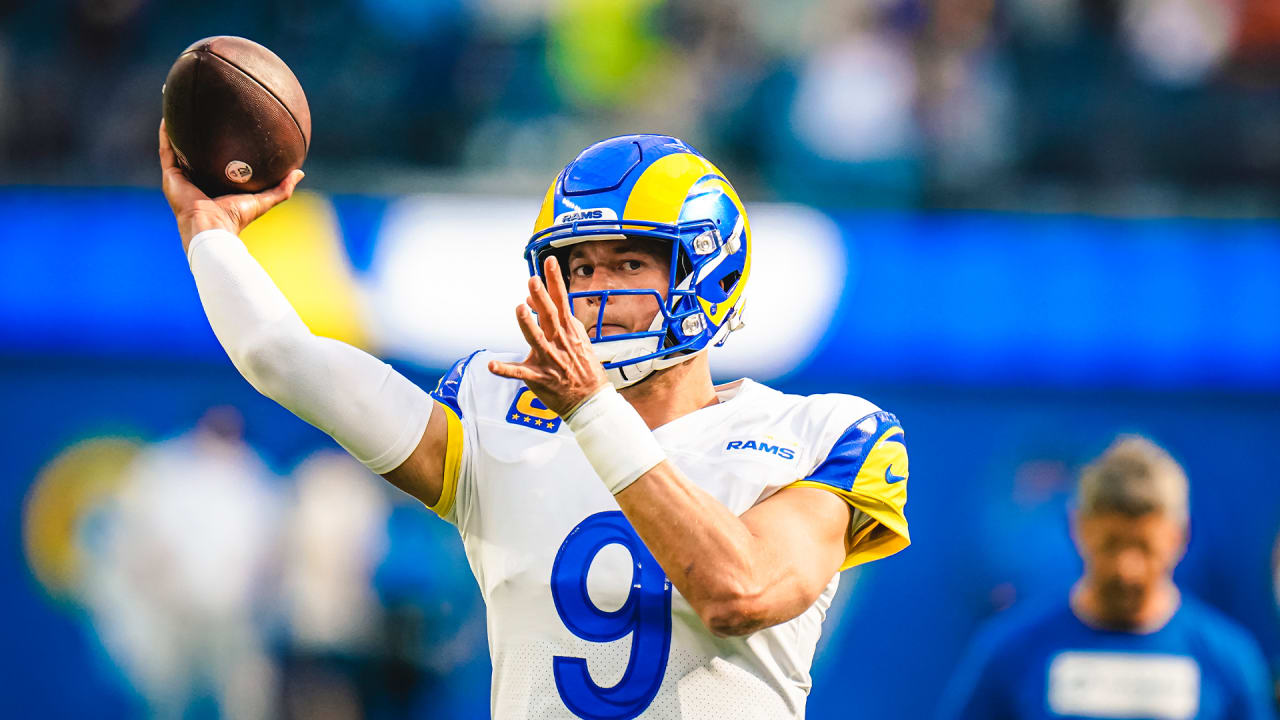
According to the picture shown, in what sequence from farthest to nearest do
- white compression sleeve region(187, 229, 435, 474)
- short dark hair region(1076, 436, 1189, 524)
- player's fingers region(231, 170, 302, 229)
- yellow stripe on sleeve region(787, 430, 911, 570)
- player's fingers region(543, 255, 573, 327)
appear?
short dark hair region(1076, 436, 1189, 524)
player's fingers region(231, 170, 302, 229)
yellow stripe on sleeve region(787, 430, 911, 570)
white compression sleeve region(187, 229, 435, 474)
player's fingers region(543, 255, 573, 327)

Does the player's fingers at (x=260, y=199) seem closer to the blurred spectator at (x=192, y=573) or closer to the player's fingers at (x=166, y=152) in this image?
the player's fingers at (x=166, y=152)

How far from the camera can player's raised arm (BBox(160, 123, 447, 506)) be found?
2596mm

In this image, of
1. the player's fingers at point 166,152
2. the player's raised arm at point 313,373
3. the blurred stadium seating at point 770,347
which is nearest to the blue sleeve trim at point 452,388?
the player's raised arm at point 313,373

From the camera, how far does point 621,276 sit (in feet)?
9.49

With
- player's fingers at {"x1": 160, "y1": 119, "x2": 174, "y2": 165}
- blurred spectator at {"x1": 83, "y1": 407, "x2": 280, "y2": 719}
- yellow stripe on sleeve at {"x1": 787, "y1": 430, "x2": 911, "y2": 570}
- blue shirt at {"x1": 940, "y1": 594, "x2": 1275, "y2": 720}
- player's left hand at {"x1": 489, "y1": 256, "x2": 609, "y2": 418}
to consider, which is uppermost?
player's fingers at {"x1": 160, "y1": 119, "x2": 174, "y2": 165}

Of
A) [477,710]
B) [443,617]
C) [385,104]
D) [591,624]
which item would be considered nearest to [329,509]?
[443,617]

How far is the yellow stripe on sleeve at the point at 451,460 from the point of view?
2.75m

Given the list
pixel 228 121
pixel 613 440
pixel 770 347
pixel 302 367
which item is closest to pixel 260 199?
pixel 228 121

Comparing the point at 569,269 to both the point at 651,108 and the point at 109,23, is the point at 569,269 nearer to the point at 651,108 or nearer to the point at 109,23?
the point at 651,108

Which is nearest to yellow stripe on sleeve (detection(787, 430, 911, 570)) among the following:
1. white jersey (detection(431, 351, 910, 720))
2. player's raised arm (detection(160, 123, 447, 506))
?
white jersey (detection(431, 351, 910, 720))

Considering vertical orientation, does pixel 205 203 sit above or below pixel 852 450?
Result: above

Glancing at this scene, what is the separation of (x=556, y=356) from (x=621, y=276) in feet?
1.67

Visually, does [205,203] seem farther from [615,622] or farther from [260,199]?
[615,622]

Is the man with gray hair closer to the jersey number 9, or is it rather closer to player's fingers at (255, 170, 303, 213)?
the jersey number 9
